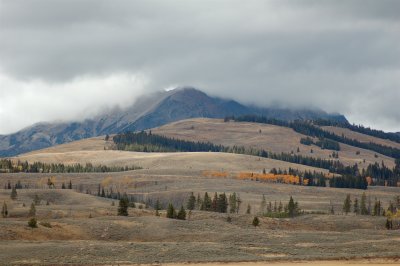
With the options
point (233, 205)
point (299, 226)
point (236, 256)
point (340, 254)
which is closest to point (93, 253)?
point (236, 256)

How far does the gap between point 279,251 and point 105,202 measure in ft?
348

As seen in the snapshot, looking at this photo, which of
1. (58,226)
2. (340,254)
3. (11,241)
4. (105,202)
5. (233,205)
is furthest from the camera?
(105,202)

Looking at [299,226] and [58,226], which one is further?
[299,226]

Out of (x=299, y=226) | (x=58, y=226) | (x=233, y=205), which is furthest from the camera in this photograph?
(x=233, y=205)

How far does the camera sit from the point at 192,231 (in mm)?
111688

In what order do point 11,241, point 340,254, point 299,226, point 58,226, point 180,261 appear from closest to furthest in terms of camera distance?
1. point 180,261
2. point 340,254
3. point 11,241
4. point 58,226
5. point 299,226

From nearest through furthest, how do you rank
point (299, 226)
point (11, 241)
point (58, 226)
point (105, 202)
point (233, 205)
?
point (11, 241) < point (58, 226) < point (299, 226) < point (233, 205) < point (105, 202)

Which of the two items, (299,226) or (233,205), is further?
(233,205)

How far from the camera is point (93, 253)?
84688mm

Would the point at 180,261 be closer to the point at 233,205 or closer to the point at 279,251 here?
the point at 279,251

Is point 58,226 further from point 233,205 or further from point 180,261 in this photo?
point 233,205

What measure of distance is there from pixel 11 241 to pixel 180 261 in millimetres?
28078

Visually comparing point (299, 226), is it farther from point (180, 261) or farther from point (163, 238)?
point (180, 261)

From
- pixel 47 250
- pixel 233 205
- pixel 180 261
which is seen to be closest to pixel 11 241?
pixel 47 250
